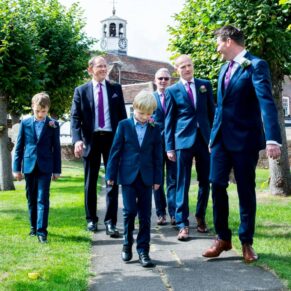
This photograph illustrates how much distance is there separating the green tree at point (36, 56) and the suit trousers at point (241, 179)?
412 inches

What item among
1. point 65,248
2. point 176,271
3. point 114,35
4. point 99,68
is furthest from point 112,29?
point 176,271

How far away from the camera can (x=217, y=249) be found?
5551mm

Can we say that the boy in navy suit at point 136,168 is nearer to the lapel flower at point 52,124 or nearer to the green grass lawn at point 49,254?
the green grass lawn at point 49,254

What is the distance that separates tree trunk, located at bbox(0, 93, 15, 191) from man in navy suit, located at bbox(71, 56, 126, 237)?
9594mm

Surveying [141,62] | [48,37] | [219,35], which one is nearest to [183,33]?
[48,37]

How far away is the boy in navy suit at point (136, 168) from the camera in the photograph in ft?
18.1

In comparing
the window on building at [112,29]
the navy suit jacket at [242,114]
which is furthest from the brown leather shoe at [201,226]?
the window on building at [112,29]

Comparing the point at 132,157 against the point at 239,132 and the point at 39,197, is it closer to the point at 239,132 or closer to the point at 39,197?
the point at 239,132

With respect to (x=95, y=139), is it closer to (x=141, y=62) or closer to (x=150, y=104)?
(x=150, y=104)

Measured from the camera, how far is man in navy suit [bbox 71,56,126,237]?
7195mm

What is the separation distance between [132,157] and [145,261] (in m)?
1.11

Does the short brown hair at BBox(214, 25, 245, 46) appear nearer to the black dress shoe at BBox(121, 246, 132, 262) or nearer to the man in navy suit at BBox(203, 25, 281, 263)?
the man in navy suit at BBox(203, 25, 281, 263)

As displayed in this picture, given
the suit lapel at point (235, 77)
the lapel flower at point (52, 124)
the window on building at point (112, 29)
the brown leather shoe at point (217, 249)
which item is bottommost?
the brown leather shoe at point (217, 249)

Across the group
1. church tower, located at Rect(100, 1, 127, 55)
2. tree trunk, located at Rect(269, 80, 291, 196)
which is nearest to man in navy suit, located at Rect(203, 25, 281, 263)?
tree trunk, located at Rect(269, 80, 291, 196)
